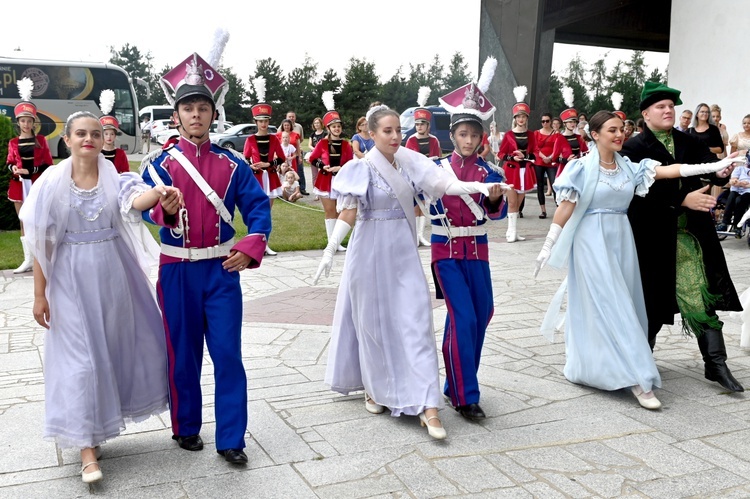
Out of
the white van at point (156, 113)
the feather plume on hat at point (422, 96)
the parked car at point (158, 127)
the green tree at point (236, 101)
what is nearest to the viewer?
the feather plume on hat at point (422, 96)

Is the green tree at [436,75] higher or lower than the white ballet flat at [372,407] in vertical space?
higher

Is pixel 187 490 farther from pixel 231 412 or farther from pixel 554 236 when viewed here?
pixel 554 236

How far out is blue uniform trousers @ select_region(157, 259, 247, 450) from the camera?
158 inches

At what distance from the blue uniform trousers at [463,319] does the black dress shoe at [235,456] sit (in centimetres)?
127

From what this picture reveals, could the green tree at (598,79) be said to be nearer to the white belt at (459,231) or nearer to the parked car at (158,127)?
the parked car at (158,127)

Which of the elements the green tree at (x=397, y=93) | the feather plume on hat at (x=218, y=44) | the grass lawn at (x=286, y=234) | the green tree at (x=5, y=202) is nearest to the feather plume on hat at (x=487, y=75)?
the feather plume on hat at (x=218, y=44)

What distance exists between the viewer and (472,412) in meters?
4.56

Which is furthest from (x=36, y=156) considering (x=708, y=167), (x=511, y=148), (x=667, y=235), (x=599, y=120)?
(x=708, y=167)

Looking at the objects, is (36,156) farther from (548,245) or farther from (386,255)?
(548,245)

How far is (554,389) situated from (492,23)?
17.1 meters

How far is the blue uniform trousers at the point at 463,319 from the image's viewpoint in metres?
4.59

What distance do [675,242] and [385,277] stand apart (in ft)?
6.34

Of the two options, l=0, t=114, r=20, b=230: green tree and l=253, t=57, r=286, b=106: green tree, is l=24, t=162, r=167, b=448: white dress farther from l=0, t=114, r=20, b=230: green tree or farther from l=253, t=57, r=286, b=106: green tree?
l=253, t=57, r=286, b=106: green tree

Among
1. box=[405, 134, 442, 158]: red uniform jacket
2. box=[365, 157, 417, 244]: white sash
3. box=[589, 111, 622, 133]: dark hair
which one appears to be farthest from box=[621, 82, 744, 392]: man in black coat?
box=[405, 134, 442, 158]: red uniform jacket
